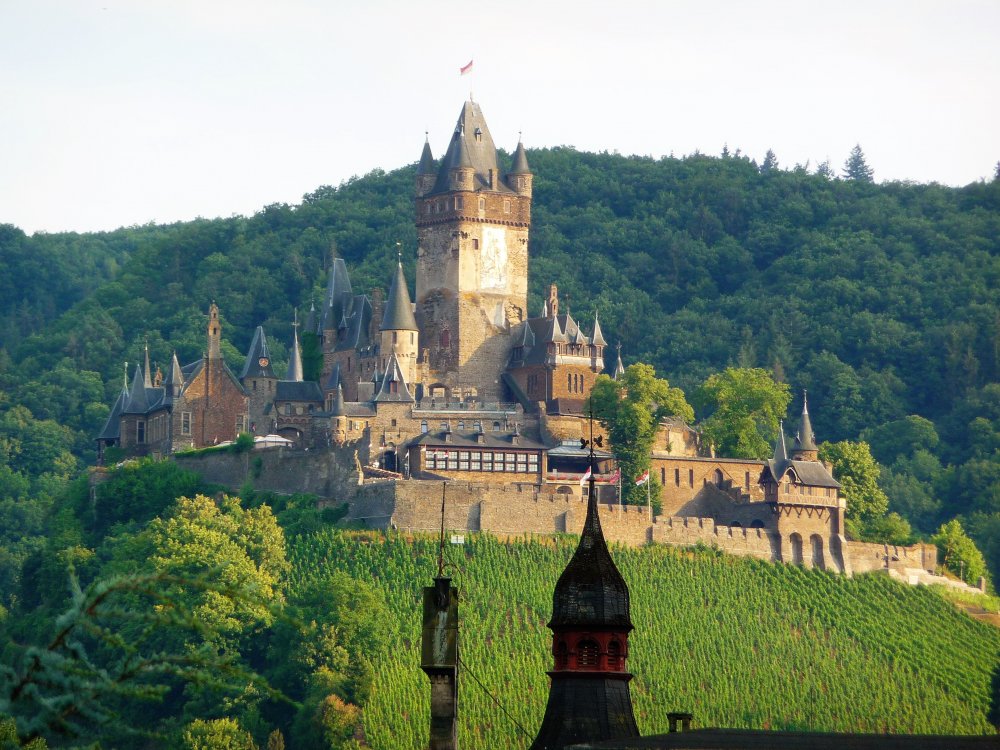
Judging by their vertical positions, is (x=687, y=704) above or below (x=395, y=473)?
below

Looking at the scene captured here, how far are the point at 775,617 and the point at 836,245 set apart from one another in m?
70.1

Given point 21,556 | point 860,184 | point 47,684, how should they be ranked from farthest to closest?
point 860,184, point 21,556, point 47,684

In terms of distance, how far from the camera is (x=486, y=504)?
281ft

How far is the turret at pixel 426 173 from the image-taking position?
10062 cm

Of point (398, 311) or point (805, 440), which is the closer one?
point (398, 311)

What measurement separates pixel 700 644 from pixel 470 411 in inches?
607

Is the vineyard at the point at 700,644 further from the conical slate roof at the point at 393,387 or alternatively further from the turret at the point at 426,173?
the turret at the point at 426,173

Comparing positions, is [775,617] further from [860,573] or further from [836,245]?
[836,245]

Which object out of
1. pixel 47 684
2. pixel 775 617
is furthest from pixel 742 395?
pixel 47 684

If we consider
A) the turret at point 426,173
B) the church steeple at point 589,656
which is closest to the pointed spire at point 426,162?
the turret at point 426,173

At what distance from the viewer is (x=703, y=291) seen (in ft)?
496

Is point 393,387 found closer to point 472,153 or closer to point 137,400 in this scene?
point 472,153

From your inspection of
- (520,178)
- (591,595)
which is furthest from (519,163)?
(591,595)

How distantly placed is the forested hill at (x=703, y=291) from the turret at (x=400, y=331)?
31500 millimetres
